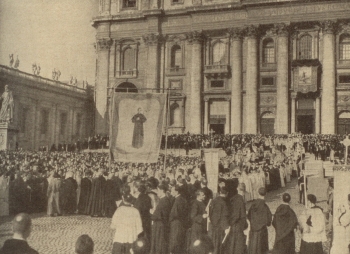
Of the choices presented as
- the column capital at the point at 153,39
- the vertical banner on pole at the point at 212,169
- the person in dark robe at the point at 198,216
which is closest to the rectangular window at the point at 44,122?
the column capital at the point at 153,39

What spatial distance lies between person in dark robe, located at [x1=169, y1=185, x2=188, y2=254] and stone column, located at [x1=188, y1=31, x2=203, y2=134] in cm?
3408

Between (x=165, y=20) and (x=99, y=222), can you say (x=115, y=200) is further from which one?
(x=165, y=20)

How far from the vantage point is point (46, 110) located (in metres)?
40.6

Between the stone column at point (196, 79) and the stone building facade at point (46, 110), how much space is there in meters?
11.1

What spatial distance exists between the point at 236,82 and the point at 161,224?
112ft

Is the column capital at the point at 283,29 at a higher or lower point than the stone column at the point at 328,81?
higher

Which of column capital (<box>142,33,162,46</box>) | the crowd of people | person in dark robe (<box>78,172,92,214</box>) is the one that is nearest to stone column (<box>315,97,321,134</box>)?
the crowd of people

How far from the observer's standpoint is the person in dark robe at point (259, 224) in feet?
33.8

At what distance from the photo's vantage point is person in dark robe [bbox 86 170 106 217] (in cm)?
1697

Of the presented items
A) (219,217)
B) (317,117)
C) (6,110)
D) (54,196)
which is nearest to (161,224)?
(219,217)

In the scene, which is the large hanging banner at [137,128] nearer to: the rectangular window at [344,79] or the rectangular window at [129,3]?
the rectangular window at [344,79]

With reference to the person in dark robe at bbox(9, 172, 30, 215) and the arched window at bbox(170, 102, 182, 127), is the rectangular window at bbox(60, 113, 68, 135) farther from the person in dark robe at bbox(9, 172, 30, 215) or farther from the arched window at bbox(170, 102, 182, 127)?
the person in dark robe at bbox(9, 172, 30, 215)

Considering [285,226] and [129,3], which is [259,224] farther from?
[129,3]

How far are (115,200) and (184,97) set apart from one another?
29.7 meters
